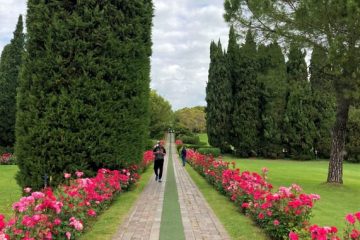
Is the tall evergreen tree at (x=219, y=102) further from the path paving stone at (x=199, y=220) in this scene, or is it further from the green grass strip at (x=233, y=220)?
the path paving stone at (x=199, y=220)

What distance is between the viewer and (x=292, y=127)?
39625mm

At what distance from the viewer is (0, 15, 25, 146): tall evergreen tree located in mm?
29703

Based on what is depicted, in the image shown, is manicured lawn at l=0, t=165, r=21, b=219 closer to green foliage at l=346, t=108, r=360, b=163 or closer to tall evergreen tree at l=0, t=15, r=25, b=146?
tall evergreen tree at l=0, t=15, r=25, b=146

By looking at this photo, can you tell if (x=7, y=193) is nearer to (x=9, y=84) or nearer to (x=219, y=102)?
(x=9, y=84)

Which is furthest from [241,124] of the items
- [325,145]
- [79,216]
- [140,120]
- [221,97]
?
[79,216]

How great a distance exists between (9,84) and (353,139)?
32734mm

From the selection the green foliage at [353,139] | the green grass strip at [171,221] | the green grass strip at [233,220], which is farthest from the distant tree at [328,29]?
the green foliage at [353,139]

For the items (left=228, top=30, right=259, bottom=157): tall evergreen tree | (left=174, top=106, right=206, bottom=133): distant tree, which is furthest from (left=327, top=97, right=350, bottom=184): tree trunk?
(left=174, top=106, right=206, bottom=133): distant tree

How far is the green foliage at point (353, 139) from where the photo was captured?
38875 mm

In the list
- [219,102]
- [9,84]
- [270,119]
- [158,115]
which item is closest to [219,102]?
[219,102]

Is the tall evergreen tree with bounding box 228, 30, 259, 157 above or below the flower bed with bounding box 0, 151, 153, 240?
above

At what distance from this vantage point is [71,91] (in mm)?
9500

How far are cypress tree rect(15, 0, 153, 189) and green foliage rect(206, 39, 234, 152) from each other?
30412 mm

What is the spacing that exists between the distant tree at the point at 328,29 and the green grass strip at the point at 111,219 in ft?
26.5
